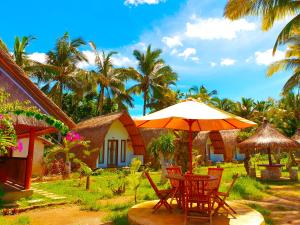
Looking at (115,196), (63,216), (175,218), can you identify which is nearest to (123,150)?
(115,196)

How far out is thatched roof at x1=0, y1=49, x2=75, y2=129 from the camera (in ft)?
26.7

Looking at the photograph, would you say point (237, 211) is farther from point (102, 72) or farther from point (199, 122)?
point (102, 72)

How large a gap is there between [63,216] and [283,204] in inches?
247

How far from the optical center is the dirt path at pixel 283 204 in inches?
272

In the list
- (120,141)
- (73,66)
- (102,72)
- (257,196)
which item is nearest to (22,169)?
(257,196)

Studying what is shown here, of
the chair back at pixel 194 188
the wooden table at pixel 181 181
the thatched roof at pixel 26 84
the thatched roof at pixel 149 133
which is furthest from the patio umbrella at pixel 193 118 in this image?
the thatched roof at pixel 149 133

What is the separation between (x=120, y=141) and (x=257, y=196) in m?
12.5

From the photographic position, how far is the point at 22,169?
9.88 meters

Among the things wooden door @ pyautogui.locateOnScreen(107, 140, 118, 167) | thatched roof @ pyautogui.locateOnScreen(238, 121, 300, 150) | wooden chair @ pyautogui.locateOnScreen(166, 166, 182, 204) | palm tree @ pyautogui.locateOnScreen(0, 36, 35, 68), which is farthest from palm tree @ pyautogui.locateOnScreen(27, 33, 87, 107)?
wooden chair @ pyautogui.locateOnScreen(166, 166, 182, 204)

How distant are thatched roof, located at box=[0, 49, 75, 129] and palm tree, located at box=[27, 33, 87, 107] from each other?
1566 centimetres

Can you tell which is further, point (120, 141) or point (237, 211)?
point (120, 141)

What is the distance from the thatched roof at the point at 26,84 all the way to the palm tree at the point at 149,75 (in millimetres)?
20852

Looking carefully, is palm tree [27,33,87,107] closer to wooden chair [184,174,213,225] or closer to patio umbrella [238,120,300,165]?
patio umbrella [238,120,300,165]

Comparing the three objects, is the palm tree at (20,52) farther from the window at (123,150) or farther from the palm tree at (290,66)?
the palm tree at (290,66)
